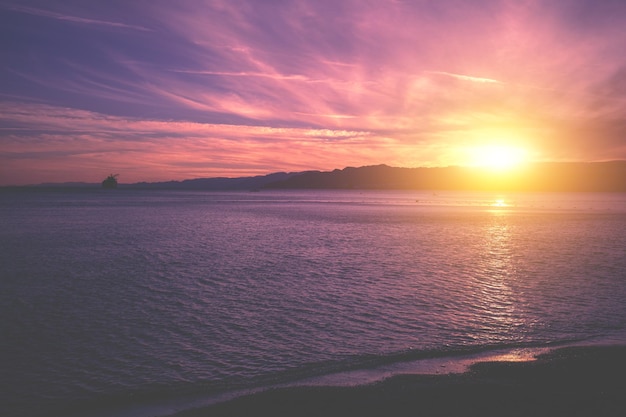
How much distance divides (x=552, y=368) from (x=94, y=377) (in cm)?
1173

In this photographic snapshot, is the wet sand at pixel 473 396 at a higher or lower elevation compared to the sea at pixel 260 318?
higher

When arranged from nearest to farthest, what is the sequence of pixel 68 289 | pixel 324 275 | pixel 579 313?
pixel 579 313 → pixel 68 289 → pixel 324 275

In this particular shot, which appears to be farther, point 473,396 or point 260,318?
point 260,318

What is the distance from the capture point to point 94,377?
11.6 m

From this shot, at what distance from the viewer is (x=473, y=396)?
9.80 metres

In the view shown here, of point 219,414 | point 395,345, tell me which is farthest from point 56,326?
point 395,345

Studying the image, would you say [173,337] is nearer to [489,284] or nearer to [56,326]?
[56,326]

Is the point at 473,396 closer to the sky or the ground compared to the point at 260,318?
closer to the sky

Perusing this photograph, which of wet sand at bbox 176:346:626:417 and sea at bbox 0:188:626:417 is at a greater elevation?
wet sand at bbox 176:346:626:417

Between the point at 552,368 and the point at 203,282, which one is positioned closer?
the point at 552,368

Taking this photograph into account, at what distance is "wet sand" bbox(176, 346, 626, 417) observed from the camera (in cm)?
915

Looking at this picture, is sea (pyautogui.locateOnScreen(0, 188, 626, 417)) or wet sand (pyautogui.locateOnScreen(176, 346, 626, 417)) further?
sea (pyautogui.locateOnScreen(0, 188, 626, 417))

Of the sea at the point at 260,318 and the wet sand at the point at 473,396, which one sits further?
the sea at the point at 260,318

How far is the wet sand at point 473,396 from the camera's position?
30.0ft
